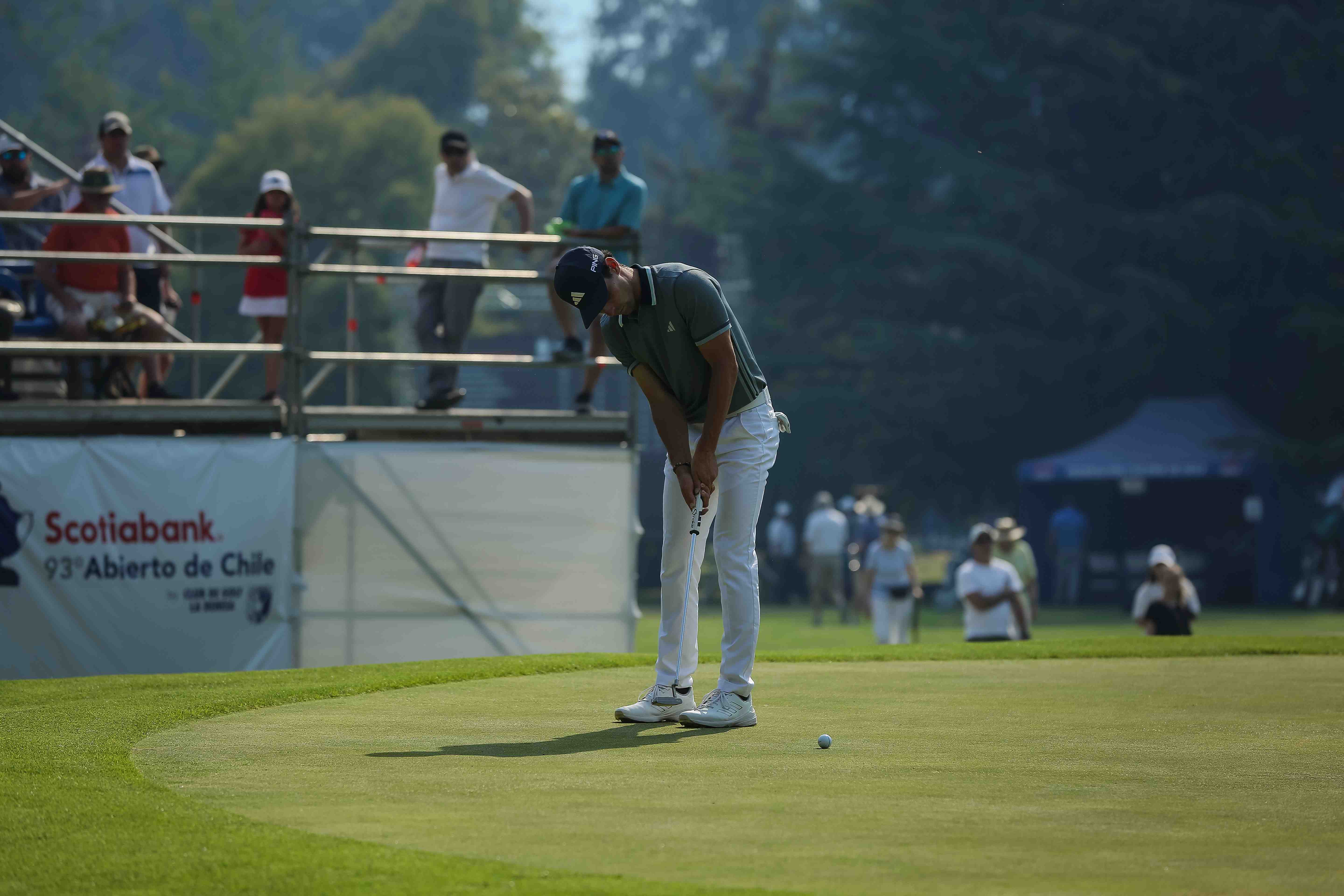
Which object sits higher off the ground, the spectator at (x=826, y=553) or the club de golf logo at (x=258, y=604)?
the club de golf logo at (x=258, y=604)

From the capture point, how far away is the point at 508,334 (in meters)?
49.0

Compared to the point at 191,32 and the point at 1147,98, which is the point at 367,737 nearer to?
the point at 1147,98

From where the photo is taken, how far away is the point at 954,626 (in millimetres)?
26562

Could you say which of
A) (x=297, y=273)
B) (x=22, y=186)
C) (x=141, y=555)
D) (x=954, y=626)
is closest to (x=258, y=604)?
(x=141, y=555)

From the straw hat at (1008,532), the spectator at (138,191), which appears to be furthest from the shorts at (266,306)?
the straw hat at (1008,532)

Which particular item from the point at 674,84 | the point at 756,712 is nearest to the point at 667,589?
the point at 756,712

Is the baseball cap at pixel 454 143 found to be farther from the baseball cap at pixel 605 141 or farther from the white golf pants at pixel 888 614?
the white golf pants at pixel 888 614

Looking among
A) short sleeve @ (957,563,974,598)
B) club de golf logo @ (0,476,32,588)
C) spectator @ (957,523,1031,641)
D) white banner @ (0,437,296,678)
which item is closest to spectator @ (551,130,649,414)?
white banner @ (0,437,296,678)

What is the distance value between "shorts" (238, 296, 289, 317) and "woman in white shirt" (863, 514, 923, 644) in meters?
9.19

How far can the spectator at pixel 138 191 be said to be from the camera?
13922mm

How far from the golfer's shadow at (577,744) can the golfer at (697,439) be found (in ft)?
0.40

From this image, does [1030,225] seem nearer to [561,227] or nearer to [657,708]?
[561,227]

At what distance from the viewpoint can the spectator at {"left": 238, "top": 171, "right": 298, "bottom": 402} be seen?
1379 centimetres

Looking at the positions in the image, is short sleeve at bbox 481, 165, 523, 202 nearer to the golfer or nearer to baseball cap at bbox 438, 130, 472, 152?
baseball cap at bbox 438, 130, 472, 152
